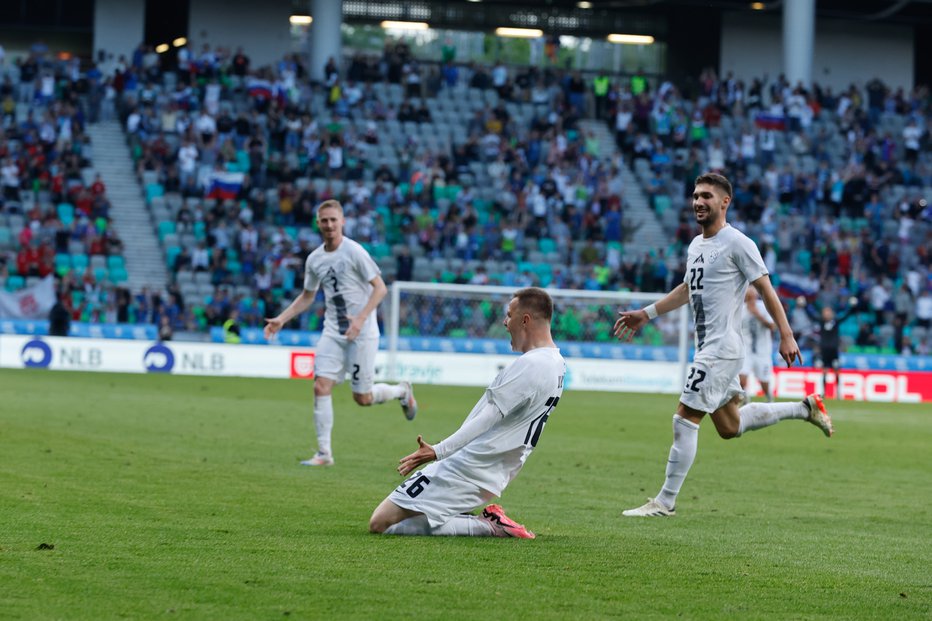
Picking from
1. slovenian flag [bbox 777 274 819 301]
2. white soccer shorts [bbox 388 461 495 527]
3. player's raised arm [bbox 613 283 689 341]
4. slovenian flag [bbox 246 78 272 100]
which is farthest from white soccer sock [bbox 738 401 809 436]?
slovenian flag [bbox 246 78 272 100]

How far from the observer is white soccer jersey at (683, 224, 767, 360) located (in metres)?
9.98

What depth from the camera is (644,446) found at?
56.5 feet

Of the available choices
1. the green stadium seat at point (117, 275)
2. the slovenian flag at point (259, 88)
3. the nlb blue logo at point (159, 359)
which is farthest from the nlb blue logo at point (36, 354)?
the slovenian flag at point (259, 88)

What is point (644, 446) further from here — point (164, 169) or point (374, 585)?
point (164, 169)

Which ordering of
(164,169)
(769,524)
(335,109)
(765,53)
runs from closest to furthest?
1. (769,524)
2. (164,169)
3. (335,109)
4. (765,53)

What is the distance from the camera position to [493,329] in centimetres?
3269

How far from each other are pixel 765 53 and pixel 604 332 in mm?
23347

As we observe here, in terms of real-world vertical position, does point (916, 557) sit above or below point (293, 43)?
below

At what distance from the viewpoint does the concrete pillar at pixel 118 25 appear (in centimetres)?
4688

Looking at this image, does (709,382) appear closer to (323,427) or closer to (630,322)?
(630,322)

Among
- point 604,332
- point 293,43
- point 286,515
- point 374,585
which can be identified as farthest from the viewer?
point 293,43

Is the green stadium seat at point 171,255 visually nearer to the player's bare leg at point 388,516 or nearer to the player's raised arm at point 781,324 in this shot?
the player's raised arm at point 781,324

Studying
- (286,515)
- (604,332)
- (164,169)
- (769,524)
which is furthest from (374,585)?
(164,169)

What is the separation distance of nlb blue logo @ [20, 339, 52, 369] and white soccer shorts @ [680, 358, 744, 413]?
24702 mm
